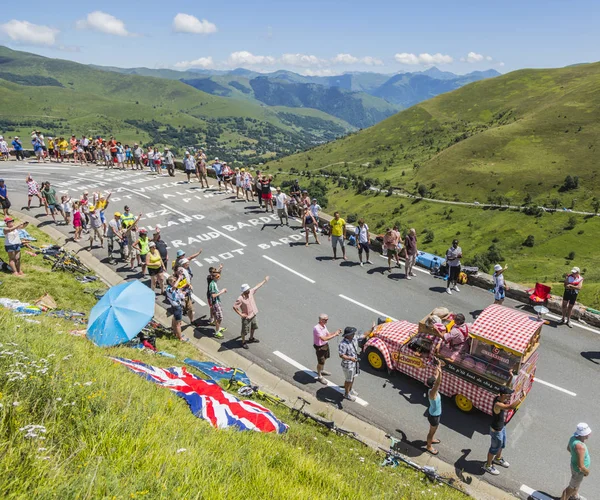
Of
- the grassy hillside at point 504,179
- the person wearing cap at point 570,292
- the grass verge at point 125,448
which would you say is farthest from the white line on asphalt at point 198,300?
the grassy hillside at point 504,179

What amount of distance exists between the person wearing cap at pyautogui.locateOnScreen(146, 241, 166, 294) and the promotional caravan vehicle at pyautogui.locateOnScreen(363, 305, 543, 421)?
7798 millimetres

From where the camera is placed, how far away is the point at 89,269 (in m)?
16.0

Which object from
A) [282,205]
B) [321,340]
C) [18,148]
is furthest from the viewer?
[18,148]

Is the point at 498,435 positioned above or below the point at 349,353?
below

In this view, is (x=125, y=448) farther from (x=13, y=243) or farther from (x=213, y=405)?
(x=13, y=243)

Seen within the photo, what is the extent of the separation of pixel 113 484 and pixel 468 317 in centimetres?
1217

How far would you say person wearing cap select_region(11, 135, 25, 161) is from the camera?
110 feet

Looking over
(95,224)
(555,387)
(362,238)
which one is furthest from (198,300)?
(555,387)

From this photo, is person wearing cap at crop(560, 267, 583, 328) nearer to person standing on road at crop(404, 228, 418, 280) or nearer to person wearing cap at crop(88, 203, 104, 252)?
person standing on road at crop(404, 228, 418, 280)

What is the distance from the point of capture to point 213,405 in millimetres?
7324

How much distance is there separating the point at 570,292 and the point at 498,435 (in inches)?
277

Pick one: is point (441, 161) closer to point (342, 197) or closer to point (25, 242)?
point (342, 197)

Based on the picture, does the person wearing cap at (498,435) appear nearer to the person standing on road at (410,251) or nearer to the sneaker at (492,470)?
the sneaker at (492,470)

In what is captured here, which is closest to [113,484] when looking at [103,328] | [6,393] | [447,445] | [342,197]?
[6,393]
